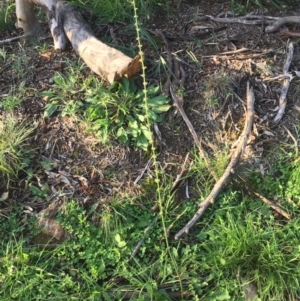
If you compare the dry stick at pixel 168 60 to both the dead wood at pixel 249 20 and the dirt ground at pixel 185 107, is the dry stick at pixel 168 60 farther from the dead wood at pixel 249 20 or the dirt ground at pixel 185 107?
the dead wood at pixel 249 20

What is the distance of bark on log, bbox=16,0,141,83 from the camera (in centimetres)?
337

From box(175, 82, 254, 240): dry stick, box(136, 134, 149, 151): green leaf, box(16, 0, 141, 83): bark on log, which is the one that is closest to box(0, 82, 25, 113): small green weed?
box(16, 0, 141, 83): bark on log

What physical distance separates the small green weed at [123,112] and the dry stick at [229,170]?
1.74 ft

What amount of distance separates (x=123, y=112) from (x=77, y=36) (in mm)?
743

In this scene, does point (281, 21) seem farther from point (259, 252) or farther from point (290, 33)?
point (259, 252)

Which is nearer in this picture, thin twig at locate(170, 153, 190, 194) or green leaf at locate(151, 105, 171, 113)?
thin twig at locate(170, 153, 190, 194)

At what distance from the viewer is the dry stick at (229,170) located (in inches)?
123

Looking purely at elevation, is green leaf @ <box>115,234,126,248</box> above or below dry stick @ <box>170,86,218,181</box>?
below

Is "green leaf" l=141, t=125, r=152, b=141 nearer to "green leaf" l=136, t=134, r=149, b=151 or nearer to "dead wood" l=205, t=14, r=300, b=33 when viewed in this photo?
"green leaf" l=136, t=134, r=149, b=151

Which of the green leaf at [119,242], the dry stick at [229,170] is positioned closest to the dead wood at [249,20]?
the dry stick at [229,170]

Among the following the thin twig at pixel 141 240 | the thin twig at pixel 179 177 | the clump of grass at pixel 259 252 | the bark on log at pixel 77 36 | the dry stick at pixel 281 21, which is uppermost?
the bark on log at pixel 77 36

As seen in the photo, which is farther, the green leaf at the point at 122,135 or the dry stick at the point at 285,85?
the dry stick at the point at 285,85

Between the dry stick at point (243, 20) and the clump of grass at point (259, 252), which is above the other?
the dry stick at point (243, 20)

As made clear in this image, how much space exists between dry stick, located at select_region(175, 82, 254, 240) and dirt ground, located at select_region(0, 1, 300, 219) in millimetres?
58
